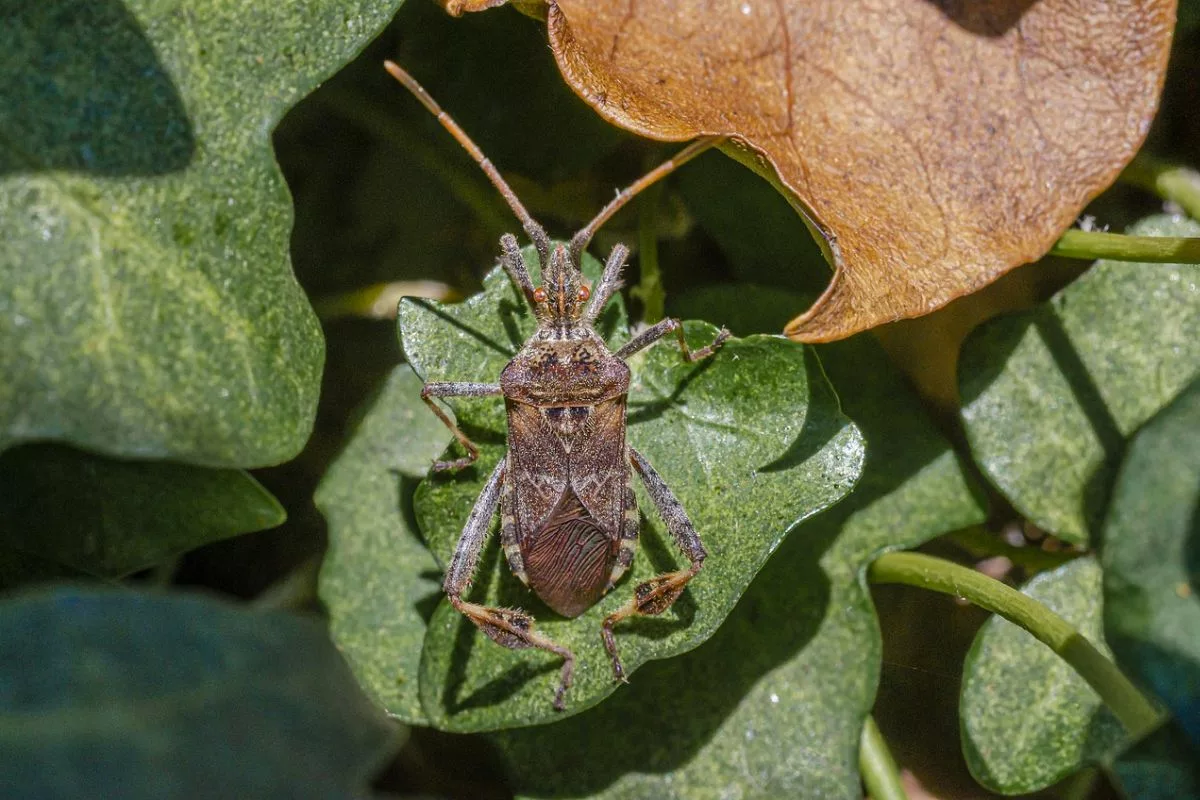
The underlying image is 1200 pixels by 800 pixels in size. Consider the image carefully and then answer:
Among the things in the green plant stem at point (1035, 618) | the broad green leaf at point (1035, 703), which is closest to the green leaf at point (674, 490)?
the green plant stem at point (1035, 618)

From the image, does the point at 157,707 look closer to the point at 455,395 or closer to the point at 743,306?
the point at 455,395

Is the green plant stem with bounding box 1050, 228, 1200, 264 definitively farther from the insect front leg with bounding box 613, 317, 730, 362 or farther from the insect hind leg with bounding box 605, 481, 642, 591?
the insect hind leg with bounding box 605, 481, 642, 591

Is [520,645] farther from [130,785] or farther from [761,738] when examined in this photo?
[130,785]

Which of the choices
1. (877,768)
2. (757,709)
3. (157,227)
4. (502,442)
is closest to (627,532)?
(502,442)

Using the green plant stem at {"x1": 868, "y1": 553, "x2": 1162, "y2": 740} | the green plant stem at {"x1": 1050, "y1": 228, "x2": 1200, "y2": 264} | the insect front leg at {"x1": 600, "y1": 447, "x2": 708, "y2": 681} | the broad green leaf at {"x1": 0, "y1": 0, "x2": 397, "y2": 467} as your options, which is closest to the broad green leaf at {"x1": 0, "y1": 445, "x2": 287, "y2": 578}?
the broad green leaf at {"x1": 0, "y1": 0, "x2": 397, "y2": 467}

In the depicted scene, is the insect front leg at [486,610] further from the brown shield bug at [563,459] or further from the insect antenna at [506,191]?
the insect antenna at [506,191]

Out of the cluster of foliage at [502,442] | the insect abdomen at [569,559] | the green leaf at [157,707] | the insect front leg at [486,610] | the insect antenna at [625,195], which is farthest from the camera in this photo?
the insect antenna at [625,195]
